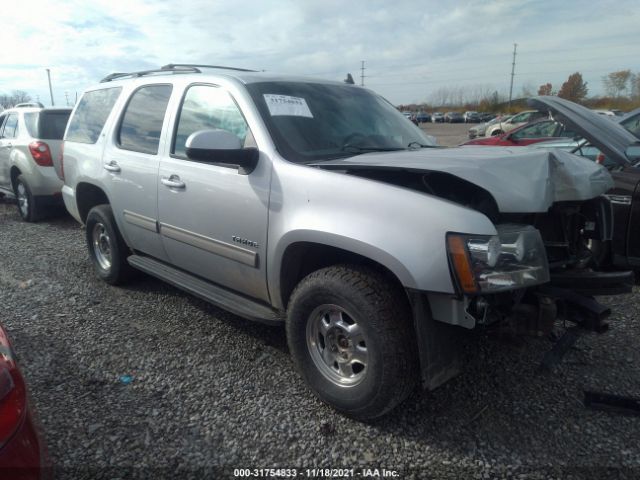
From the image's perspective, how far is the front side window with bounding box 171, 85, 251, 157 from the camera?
125 inches

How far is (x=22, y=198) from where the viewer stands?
791cm

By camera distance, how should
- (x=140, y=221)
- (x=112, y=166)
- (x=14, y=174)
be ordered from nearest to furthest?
(x=140, y=221), (x=112, y=166), (x=14, y=174)

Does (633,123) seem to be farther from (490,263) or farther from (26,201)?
(26,201)

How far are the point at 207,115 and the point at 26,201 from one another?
5.85m

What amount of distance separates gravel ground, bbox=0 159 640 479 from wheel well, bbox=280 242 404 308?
0.64 meters

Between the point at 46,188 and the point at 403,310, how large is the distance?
6.98 meters

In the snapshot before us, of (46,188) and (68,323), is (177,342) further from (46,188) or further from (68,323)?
(46,188)

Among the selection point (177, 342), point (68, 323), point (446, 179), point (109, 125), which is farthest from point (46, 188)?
point (446, 179)

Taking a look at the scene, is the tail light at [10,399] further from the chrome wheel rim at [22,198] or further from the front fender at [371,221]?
the chrome wheel rim at [22,198]

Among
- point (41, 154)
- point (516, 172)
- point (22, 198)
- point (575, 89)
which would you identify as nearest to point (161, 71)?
point (516, 172)

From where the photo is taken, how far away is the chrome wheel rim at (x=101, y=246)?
477 cm

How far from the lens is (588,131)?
2.74m

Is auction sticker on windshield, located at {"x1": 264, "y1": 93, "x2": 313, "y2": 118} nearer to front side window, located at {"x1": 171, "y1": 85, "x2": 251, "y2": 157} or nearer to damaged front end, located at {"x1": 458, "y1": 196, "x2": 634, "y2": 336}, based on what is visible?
front side window, located at {"x1": 171, "y1": 85, "x2": 251, "y2": 157}

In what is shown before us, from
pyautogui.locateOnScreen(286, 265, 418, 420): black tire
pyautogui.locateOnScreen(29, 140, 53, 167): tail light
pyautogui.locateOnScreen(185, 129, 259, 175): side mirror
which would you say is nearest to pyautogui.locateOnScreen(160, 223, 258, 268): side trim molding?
pyautogui.locateOnScreen(286, 265, 418, 420): black tire
